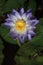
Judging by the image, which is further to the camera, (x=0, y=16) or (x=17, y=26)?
(x=0, y=16)

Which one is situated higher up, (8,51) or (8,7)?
(8,7)

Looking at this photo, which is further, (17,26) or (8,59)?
(8,59)

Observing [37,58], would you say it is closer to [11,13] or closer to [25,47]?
A: [25,47]

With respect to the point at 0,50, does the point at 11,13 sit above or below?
above

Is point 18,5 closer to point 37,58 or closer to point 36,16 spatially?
point 36,16

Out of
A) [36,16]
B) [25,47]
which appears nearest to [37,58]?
[25,47]

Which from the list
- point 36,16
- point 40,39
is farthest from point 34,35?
point 36,16
